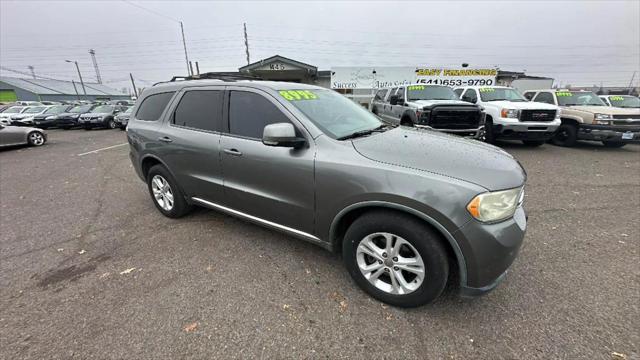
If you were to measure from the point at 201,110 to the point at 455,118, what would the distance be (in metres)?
6.52

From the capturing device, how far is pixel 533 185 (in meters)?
5.11

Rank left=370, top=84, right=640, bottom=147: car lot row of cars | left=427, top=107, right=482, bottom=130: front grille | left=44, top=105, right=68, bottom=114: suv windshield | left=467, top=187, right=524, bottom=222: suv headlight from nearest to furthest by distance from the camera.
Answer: left=467, top=187, right=524, bottom=222: suv headlight → left=427, top=107, right=482, bottom=130: front grille → left=370, top=84, right=640, bottom=147: car lot row of cars → left=44, top=105, right=68, bottom=114: suv windshield

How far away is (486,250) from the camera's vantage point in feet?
5.98

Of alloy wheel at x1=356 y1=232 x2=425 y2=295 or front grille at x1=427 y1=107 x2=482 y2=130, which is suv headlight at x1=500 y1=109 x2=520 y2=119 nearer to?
front grille at x1=427 y1=107 x2=482 y2=130

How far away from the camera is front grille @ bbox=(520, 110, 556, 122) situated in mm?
7594

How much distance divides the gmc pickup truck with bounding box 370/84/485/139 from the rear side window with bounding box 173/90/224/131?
507cm

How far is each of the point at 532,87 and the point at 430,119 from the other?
1735cm

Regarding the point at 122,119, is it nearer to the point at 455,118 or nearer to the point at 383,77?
the point at 383,77

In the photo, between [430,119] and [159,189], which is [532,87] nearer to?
[430,119]

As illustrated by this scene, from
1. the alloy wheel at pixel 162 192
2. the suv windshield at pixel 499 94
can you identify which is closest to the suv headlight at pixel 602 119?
the suv windshield at pixel 499 94

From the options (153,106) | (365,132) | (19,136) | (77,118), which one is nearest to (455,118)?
(365,132)

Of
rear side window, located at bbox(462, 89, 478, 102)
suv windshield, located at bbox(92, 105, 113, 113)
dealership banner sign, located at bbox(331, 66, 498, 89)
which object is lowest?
suv windshield, located at bbox(92, 105, 113, 113)

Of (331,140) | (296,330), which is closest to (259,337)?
(296,330)

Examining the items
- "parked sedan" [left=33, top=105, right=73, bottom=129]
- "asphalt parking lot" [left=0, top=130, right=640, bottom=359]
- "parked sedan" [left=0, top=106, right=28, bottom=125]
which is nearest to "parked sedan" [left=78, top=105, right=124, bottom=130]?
"parked sedan" [left=33, top=105, right=73, bottom=129]
